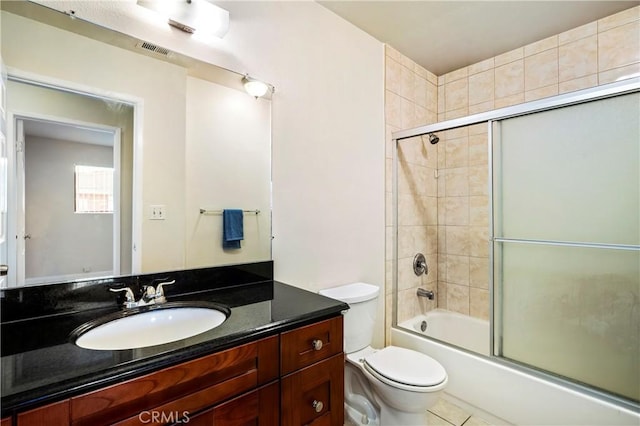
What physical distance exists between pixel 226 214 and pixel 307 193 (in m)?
0.50

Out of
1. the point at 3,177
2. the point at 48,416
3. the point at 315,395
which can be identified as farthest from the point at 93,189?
the point at 315,395

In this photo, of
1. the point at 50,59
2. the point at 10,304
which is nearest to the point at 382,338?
the point at 10,304

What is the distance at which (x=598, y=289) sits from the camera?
1666 millimetres

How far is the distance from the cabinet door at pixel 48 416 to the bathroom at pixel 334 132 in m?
0.69

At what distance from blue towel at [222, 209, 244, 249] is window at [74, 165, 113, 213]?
0.48 metres

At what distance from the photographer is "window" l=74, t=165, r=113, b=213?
3.73 ft

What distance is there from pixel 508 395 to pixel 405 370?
2.18ft

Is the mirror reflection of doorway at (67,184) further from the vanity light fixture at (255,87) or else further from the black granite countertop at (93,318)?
the vanity light fixture at (255,87)

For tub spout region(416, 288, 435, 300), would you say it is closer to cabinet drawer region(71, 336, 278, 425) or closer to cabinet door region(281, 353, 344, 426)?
cabinet door region(281, 353, 344, 426)

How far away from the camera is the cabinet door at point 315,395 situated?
1.02 meters

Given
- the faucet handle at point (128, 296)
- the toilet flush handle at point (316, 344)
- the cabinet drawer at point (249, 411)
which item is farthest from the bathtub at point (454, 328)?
the faucet handle at point (128, 296)

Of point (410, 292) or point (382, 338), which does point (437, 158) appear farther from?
point (382, 338)
